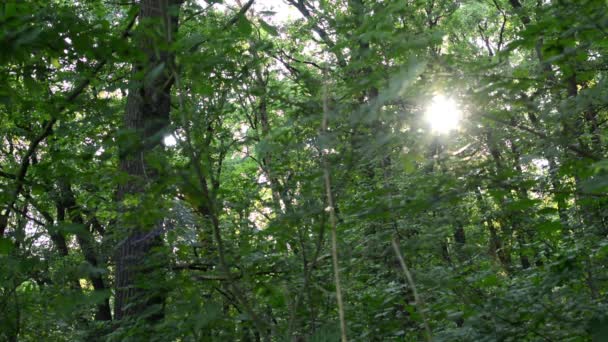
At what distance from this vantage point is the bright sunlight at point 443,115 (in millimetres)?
2094

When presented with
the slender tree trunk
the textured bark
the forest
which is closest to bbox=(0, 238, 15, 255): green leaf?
the forest

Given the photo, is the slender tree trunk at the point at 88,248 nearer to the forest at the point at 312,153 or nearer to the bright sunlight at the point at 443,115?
the forest at the point at 312,153

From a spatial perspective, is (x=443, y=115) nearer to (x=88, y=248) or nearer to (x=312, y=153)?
(x=312, y=153)

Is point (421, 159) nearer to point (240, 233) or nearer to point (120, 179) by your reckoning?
point (120, 179)

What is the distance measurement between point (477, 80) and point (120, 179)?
1681 mm

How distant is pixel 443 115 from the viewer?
2.16 meters

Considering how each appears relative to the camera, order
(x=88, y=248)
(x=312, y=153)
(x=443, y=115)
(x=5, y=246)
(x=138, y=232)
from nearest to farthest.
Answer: (x=443, y=115)
(x=5, y=246)
(x=312, y=153)
(x=88, y=248)
(x=138, y=232)

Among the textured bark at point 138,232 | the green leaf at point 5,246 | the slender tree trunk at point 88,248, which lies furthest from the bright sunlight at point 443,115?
the green leaf at point 5,246

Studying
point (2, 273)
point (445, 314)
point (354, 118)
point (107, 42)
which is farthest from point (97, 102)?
point (445, 314)

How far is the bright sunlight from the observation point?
209 centimetres

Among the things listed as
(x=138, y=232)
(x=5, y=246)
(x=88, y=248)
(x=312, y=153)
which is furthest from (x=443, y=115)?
(x=138, y=232)

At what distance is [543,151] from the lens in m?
2.79

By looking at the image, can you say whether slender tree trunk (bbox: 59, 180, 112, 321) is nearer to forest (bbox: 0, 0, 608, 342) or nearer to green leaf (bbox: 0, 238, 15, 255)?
forest (bbox: 0, 0, 608, 342)

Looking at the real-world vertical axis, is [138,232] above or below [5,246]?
above
